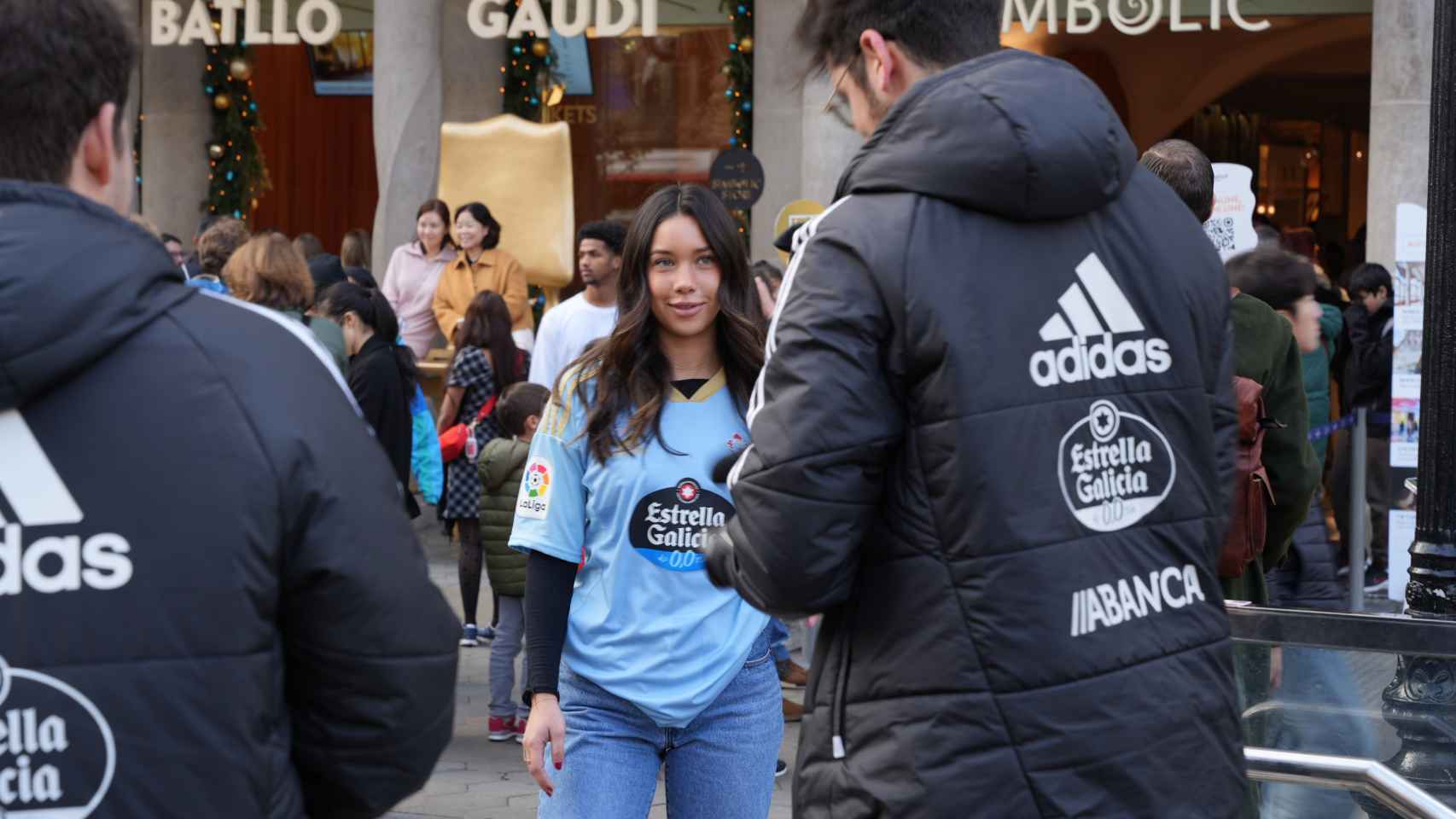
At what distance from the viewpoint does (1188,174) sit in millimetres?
4473

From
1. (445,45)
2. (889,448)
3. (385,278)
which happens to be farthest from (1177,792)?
(445,45)

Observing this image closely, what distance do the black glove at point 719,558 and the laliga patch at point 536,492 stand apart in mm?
1383

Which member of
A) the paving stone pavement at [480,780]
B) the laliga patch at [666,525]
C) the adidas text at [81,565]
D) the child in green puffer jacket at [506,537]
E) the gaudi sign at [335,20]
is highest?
the gaudi sign at [335,20]

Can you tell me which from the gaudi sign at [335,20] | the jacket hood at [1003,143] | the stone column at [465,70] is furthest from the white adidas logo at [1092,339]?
the stone column at [465,70]

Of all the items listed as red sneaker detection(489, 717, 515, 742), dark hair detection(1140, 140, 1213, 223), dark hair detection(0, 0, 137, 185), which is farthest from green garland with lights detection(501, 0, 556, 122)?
dark hair detection(0, 0, 137, 185)

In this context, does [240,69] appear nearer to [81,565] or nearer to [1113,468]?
A: [1113,468]

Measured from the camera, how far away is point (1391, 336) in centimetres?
1145

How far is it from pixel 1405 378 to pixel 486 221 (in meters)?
6.03

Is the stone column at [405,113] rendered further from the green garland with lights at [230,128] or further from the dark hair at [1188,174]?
the dark hair at [1188,174]

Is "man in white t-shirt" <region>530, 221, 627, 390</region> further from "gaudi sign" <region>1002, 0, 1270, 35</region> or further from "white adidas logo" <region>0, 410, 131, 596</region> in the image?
"white adidas logo" <region>0, 410, 131, 596</region>

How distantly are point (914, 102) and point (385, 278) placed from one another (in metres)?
11.5

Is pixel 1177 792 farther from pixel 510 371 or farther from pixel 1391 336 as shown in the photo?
pixel 1391 336

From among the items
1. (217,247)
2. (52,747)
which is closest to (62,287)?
(52,747)

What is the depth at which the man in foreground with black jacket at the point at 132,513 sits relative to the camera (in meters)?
1.83
